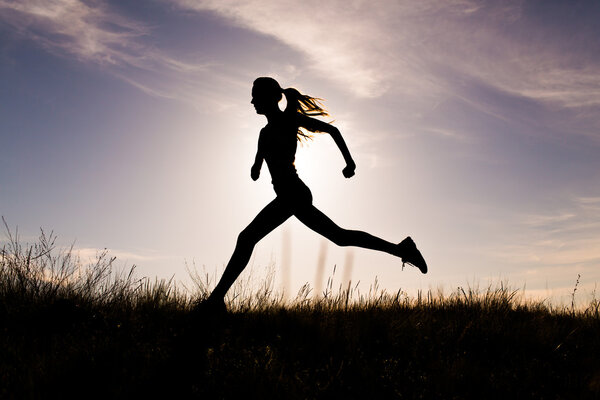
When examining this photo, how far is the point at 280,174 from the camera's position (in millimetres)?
4547

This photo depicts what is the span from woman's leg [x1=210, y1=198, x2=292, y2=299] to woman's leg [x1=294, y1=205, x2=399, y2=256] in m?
0.21

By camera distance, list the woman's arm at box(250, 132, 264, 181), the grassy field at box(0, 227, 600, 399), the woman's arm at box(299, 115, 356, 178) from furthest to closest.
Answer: the woman's arm at box(250, 132, 264, 181)
the woman's arm at box(299, 115, 356, 178)
the grassy field at box(0, 227, 600, 399)

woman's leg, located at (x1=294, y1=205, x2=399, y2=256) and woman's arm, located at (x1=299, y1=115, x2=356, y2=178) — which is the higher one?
woman's arm, located at (x1=299, y1=115, x2=356, y2=178)

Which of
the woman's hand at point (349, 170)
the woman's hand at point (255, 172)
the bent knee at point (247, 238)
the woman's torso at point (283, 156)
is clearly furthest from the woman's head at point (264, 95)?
the bent knee at point (247, 238)

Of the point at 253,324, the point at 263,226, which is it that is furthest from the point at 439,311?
the point at 263,226

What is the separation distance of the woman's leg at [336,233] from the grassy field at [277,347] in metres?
0.80

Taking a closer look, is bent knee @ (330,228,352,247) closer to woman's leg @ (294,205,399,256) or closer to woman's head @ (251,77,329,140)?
woman's leg @ (294,205,399,256)

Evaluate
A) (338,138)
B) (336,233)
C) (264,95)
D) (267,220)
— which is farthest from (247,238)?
(264,95)

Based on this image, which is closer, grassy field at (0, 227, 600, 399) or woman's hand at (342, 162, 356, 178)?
grassy field at (0, 227, 600, 399)

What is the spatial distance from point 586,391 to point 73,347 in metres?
3.90

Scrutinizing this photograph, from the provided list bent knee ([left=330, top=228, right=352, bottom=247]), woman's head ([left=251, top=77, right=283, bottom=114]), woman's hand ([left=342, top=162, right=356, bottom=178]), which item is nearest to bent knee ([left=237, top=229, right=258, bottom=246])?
bent knee ([left=330, top=228, right=352, bottom=247])

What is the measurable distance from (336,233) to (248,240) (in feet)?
2.90

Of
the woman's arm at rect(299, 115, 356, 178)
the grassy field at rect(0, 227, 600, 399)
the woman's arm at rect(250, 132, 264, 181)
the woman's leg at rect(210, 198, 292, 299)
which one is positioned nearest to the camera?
the grassy field at rect(0, 227, 600, 399)

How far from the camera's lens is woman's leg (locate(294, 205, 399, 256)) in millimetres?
4623
